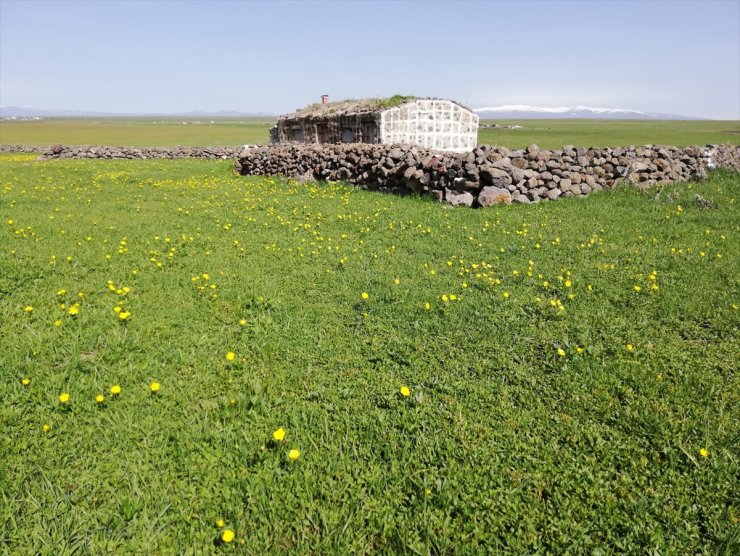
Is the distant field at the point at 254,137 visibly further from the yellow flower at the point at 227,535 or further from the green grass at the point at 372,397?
the yellow flower at the point at 227,535

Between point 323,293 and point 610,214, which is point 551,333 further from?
point 610,214

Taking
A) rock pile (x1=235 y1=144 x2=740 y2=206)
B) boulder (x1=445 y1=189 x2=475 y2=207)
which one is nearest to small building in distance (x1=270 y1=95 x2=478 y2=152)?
rock pile (x1=235 y1=144 x2=740 y2=206)

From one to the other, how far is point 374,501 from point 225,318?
3394mm

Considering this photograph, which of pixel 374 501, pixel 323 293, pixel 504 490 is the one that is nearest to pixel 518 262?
pixel 323 293

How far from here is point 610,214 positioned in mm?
10680

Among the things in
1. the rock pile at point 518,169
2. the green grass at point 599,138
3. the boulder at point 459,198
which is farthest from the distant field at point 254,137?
the boulder at point 459,198

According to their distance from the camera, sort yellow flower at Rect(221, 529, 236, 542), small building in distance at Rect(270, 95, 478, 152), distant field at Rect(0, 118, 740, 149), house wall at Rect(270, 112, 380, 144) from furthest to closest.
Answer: distant field at Rect(0, 118, 740, 149), house wall at Rect(270, 112, 380, 144), small building in distance at Rect(270, 95, 478, 152), yellow flower at Rect(221, 529, 236, 542)

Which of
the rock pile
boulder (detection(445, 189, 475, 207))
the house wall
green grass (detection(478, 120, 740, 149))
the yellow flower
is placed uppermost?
green grass (detection(478, 120, 740, 149))

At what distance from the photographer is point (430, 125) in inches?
1192

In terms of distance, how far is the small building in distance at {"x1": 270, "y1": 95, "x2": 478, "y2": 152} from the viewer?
27.9 m

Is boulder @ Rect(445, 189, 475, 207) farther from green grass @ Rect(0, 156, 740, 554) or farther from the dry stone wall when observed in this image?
green grass @ Rect(0, 156, 740, 554)

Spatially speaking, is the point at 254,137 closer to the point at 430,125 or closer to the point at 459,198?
the point at 430,125

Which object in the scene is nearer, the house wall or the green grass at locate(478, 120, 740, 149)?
the house wall

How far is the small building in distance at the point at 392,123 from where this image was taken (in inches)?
1099
